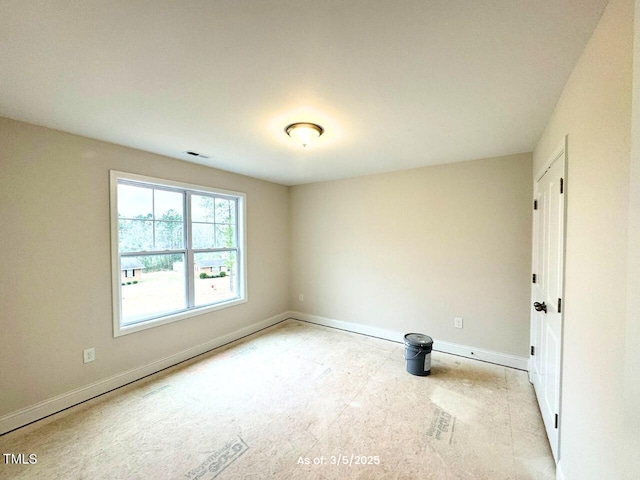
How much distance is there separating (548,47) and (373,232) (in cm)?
281

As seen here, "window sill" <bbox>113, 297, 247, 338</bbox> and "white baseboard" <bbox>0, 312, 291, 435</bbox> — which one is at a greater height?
"window sill" <bbox>113, 297, 247, 338</bbox>

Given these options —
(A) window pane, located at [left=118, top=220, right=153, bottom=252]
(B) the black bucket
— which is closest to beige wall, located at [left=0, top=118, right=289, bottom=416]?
(A) window pane, located at [left=118, top=220, right=153, bottom=252]

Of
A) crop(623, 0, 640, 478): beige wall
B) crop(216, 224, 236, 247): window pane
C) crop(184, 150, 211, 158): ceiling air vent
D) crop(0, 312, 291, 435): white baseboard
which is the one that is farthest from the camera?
crop(216, 224, 236, 247): window pane

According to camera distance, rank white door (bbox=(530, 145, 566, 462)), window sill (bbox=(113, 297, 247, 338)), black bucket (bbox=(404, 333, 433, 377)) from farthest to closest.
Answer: black bucket (bbox=(404, 333, 433, 377)) → window sill (bbox=(113, 297, 247, 338)) → white door (bbox=(530, 145, 566, 462))

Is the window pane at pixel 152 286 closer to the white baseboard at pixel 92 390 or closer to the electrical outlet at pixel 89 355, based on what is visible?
the electrical outlet at pixel 89 355

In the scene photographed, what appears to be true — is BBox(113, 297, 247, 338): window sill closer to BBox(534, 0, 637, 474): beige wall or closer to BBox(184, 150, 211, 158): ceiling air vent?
BBox(184, 150, 211, 158): ceiling air vent

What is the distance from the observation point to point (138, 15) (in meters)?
1.11

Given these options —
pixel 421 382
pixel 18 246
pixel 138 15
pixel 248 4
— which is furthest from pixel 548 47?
pixel 18 246

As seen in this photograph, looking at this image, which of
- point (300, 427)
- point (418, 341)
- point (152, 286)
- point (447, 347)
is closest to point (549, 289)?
point (418, 341)

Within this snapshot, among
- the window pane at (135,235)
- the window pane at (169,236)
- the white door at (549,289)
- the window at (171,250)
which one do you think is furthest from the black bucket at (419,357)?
the window pane at (135,235)

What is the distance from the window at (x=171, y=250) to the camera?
2.78m

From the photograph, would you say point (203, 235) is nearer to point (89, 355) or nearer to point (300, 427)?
point (89, 355)

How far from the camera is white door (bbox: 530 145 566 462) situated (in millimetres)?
1689

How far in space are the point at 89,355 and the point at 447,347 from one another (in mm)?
3969
